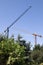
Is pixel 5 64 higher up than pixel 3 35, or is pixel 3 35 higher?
pixel 3 35

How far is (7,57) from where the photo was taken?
2177 centimetres

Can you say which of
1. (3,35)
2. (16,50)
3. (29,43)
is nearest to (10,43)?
(16,50)

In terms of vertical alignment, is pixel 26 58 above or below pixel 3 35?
below

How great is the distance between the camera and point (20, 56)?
70.9 ft

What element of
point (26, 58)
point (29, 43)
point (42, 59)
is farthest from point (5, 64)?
point (42, 59)

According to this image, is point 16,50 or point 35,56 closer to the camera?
point 16,50

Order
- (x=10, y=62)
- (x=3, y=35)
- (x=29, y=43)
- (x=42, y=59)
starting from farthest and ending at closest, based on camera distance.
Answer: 1. (x=42, y=59)
2. (x=29, y=43)
3. (x=3, y=35)
4. (x=10, y=62)

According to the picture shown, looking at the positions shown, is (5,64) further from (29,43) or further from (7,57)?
(29,43)

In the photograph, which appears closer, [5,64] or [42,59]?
[5,64]

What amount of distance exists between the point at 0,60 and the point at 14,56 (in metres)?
1.35

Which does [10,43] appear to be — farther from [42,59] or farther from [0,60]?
[42,59]

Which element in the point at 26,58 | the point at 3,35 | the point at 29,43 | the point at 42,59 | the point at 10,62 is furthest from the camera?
the point at 42,59

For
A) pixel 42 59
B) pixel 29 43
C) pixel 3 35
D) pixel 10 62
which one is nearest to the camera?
pixel 10 62

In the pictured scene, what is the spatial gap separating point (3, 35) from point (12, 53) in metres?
4.62
